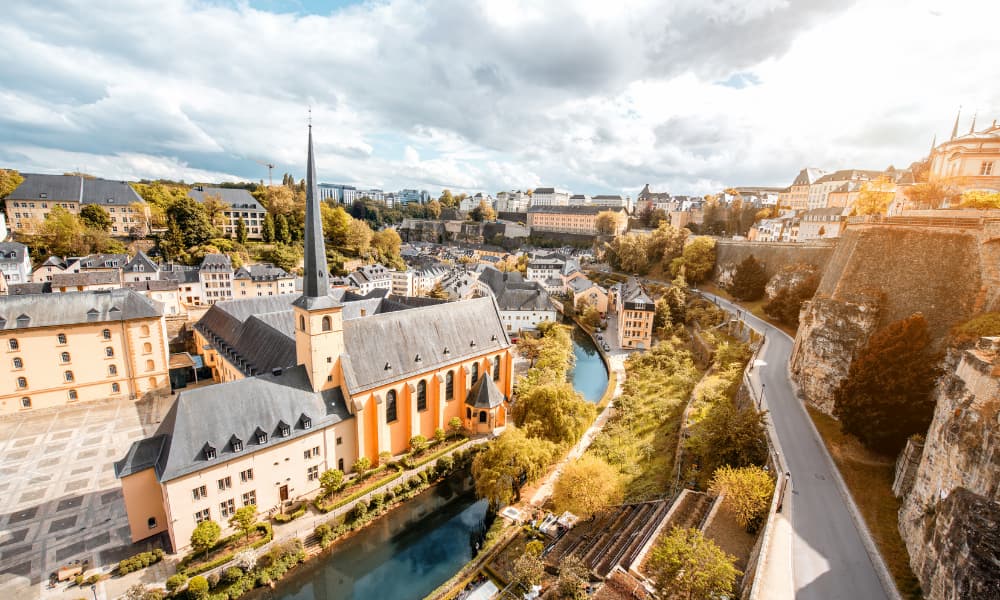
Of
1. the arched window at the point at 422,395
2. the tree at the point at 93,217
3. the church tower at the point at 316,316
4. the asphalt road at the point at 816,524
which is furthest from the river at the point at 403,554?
the tree at the point at 93,217

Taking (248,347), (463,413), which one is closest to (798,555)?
(463,413)

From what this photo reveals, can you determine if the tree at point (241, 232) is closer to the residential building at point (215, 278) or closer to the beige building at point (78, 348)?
the residential building at point (215, 278)

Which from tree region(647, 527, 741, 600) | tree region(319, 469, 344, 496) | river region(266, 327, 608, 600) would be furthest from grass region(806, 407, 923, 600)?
tree region(319, 469, 344, 496)

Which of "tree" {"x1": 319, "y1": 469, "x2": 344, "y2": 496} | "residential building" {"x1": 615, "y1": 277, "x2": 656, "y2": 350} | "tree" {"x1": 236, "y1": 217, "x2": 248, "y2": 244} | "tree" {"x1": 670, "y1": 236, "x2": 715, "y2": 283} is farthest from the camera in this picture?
"tree" {"x1": 236, "y1": 217, "x2": 248, "y2": 244}

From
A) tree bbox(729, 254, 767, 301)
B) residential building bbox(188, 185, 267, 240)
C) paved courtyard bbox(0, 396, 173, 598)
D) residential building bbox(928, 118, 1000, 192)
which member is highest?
residential building bbox(928, 118, 1000, 192)

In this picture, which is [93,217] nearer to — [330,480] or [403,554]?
[330,480]

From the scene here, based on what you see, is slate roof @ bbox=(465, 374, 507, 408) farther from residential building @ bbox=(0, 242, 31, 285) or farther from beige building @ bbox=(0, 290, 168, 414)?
residential building @ bbox=(0, 242, 31, 285)
